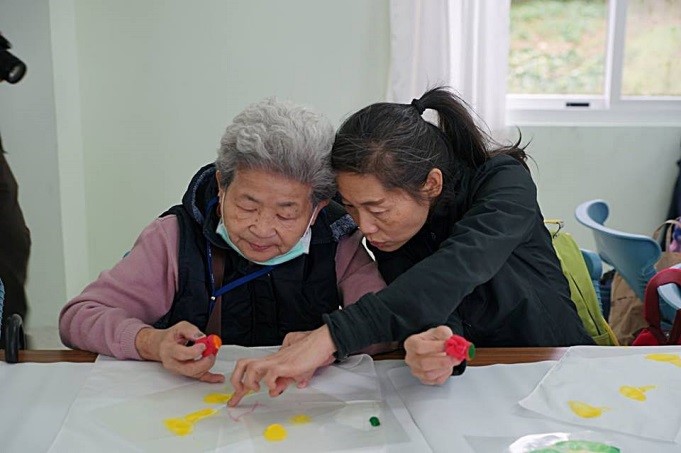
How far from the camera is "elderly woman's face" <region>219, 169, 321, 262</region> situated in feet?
4.85

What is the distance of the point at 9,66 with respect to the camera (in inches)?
→ 118

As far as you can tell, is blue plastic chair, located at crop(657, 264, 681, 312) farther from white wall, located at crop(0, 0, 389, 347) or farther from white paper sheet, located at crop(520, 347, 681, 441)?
white wall, located at crop(0, 0, 389, 347)

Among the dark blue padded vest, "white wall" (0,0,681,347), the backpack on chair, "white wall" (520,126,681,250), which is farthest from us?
"white wall" (520,126,681,250)

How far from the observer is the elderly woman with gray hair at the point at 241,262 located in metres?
1.46

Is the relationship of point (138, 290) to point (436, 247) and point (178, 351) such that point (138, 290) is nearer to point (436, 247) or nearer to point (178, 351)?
point (178, 351)

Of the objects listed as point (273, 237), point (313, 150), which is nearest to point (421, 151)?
point (313, 150)

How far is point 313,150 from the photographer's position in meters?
1.47

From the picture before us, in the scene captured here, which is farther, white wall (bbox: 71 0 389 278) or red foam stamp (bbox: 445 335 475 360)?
white wall (bbox: 71 0 389 278)

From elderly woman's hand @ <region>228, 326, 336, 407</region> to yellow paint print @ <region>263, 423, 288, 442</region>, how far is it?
67 mm

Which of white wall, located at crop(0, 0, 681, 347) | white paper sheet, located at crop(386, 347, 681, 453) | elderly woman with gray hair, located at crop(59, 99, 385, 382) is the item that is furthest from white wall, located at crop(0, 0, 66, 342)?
white paper sheet, located at crop(386, 347, 681, 453)

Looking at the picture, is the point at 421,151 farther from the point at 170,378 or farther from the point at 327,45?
the point at 327,45

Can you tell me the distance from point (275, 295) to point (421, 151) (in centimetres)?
41

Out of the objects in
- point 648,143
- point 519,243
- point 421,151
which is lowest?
point 648,143

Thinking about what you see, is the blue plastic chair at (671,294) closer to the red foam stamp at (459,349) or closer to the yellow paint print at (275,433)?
the red foam stamp at (459,349)
